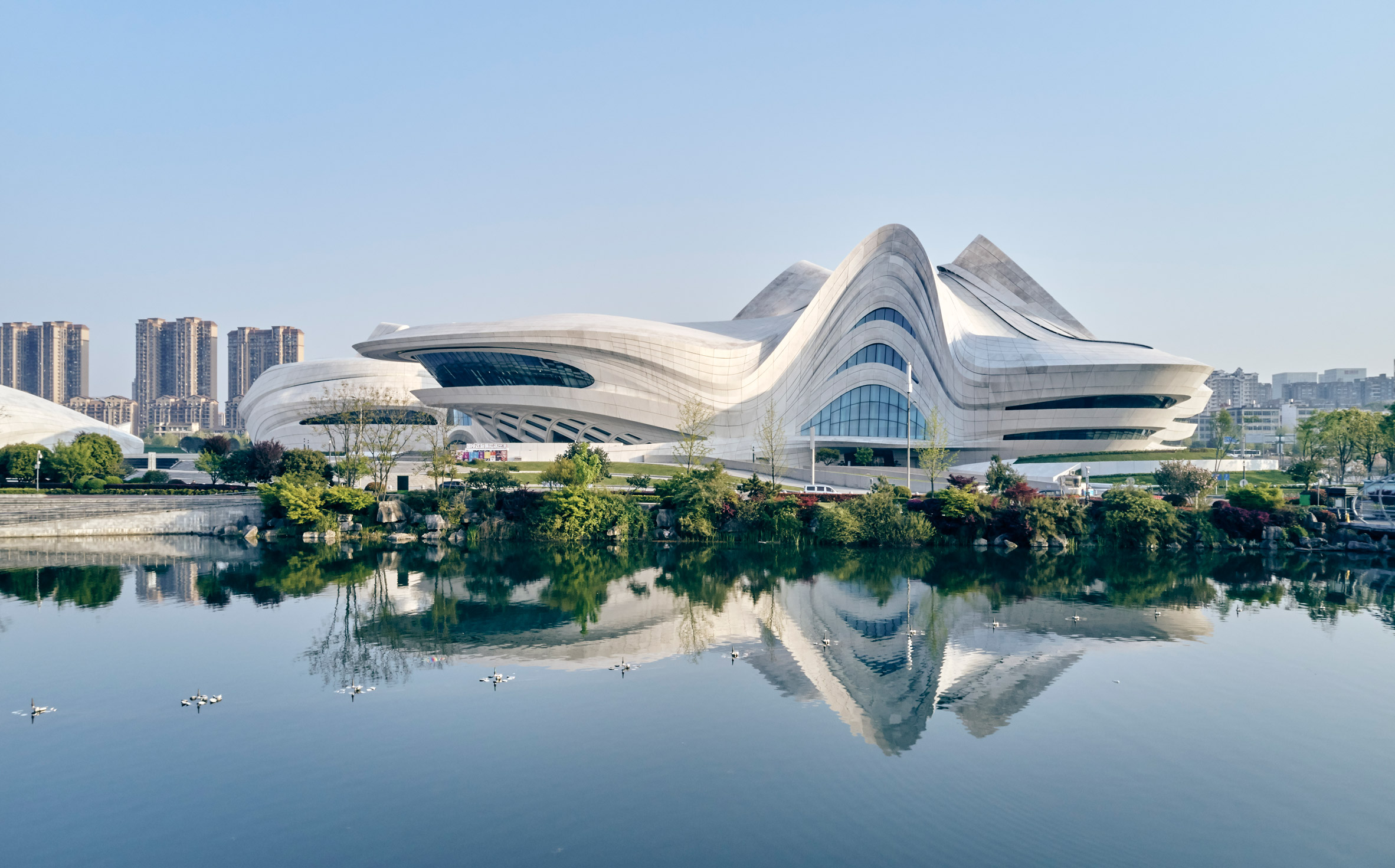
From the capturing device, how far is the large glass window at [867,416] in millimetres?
65812

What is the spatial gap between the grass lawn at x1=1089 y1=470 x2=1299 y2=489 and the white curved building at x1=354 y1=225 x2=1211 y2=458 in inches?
308

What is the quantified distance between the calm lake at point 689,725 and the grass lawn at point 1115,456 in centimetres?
2983

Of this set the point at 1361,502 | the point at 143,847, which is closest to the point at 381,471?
the point at 143,847

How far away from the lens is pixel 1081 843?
11.2m

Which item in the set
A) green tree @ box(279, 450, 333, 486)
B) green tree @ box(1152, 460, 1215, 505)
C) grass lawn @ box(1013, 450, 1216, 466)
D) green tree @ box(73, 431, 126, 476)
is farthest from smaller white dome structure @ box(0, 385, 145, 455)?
green tree @ box(1152, 460, 1215, 505)

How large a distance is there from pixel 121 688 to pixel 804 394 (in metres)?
54.1

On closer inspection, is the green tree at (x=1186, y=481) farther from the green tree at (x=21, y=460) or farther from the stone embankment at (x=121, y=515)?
the green tree at (x=21, y=460)

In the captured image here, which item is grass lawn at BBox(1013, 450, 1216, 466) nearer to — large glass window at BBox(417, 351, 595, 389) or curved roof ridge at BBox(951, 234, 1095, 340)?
curved roof ridge at BBox(951, 234, 1095, 340)

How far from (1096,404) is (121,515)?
5593cm

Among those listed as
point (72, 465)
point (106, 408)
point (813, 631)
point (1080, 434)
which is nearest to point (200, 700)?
point (813, 631)

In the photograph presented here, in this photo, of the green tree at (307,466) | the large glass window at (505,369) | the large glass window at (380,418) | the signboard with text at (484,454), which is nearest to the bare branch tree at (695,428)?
the large glass window at (505,369)

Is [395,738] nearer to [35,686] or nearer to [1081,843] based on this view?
[35,686]

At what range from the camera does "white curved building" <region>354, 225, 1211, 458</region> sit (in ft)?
203

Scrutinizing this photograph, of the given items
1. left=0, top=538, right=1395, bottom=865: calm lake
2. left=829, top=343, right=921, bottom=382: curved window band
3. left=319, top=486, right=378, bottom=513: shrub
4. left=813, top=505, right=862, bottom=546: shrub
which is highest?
left=829, top=343, right=921, bottom=382: curved window band
